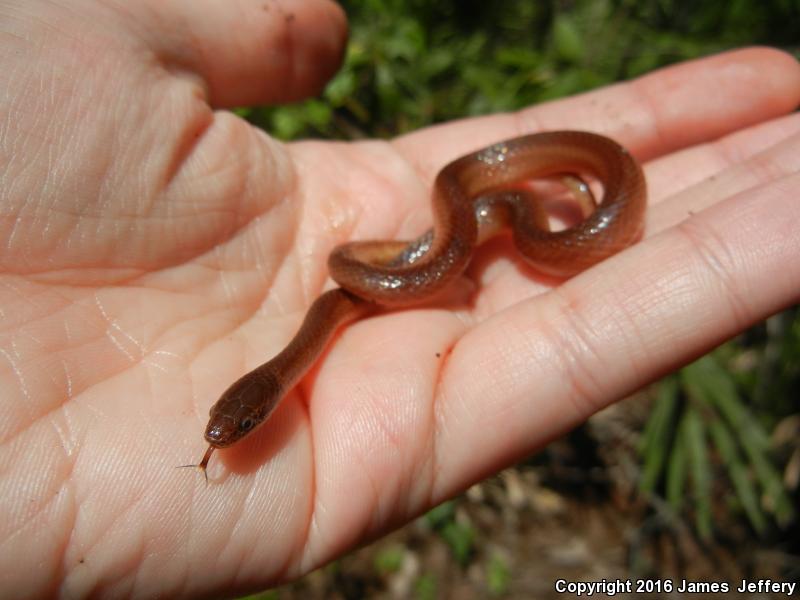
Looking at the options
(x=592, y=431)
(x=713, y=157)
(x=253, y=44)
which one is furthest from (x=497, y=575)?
(x=253, y=44)

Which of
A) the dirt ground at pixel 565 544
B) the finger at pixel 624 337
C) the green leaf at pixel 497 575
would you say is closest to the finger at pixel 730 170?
the finger at pixel 624 337

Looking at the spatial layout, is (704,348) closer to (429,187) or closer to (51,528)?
(429,187)

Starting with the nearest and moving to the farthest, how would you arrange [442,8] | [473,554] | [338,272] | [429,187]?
[338,272]
[429,187]
[473,554]
[442,8]

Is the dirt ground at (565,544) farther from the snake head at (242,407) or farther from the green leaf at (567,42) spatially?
the green leaf at (567,42)

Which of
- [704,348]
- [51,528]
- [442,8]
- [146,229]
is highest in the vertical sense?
[442,8]

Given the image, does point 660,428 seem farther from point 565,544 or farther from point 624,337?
point 624,337

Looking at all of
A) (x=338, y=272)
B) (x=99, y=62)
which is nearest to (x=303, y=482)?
(x=338, y=272)
